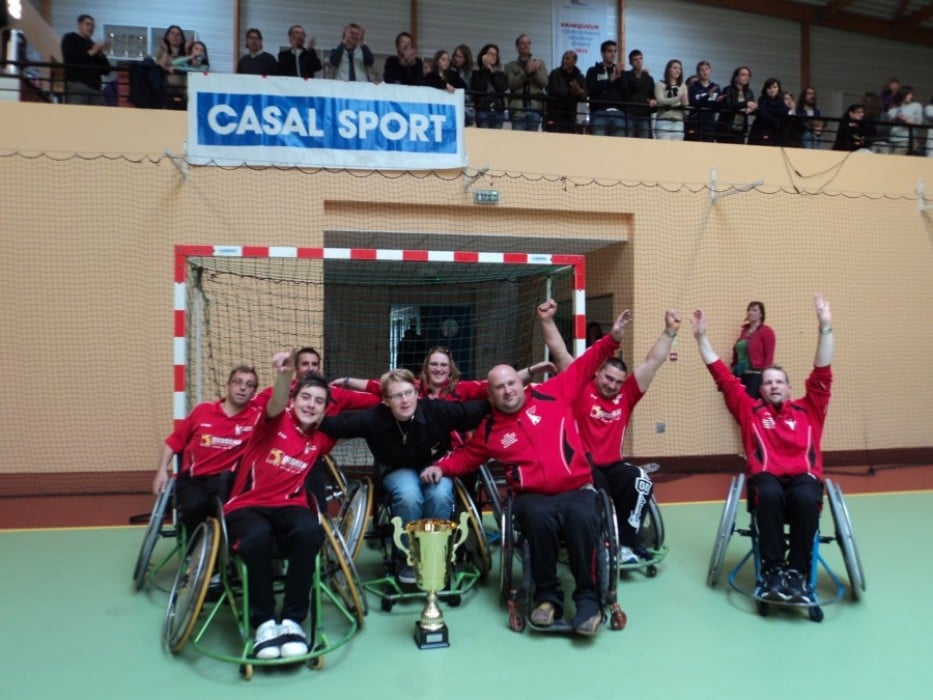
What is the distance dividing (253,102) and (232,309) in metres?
1.62

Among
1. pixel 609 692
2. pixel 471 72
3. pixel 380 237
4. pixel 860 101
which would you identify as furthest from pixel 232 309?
pixel 860 101

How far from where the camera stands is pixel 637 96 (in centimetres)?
634

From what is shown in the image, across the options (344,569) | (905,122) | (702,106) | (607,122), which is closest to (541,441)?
(344,569)

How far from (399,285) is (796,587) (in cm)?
395

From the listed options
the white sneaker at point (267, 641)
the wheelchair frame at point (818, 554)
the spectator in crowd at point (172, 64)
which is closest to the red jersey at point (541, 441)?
the wheelchair frame at point (818, 554)

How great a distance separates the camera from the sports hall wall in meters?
5.00

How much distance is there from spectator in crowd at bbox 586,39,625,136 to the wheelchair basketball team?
11.9 ft

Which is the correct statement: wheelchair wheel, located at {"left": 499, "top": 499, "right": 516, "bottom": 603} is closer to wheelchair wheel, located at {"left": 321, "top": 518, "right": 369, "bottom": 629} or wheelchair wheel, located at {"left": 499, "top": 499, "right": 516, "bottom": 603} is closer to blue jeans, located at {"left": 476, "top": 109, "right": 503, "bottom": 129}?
wheelchair wheel, located at {"left": 321, "top": 518, "right": 369, "bottom": 629}

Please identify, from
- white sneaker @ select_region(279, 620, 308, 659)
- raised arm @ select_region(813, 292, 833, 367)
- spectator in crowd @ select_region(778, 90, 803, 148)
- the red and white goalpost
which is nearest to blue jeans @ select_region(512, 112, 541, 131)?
the red and white goalpost

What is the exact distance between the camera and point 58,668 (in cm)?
227

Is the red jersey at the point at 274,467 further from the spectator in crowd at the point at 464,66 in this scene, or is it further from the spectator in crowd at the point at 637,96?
the spectator in crowd at the point at 637,96

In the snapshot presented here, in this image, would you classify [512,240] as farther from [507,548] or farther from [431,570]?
[431,570]

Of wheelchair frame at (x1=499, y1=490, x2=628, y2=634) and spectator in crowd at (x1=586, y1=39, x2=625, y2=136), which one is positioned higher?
spectator in crowd at (x1=586, y1=39, x2=625, y2=136)

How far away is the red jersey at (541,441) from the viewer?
2660 millimetres
